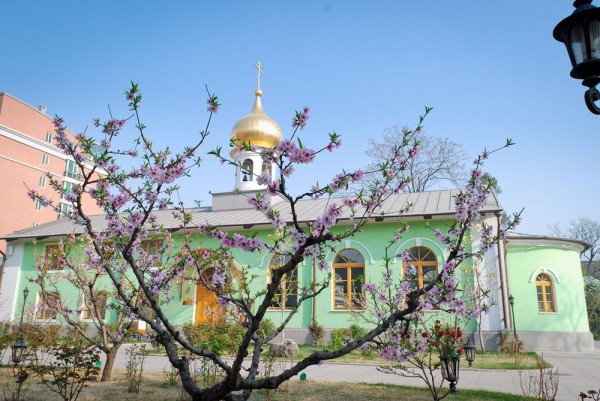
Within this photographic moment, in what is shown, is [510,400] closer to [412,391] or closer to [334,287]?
[412,391]

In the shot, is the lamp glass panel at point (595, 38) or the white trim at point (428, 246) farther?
the white trim at point (428, 246)

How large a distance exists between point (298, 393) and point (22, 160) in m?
32.4

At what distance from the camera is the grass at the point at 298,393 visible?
22.3ft

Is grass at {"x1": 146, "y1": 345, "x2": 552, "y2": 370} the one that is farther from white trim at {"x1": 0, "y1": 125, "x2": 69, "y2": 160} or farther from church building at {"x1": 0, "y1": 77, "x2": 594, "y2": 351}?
white trim at {"x1": 0, "y1": 125, "x2": 69, "y2": 160}

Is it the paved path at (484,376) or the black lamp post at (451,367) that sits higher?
the black lamp post at (451,367)

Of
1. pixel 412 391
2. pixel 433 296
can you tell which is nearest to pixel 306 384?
pixel 412 391

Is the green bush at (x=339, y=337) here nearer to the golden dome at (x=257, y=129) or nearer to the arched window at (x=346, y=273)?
the arched window at (x=346, y=273)

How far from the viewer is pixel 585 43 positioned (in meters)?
3.83

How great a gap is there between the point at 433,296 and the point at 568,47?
2.53 metres

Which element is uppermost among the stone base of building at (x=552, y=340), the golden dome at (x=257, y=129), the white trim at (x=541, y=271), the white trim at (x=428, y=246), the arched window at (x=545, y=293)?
the golden dome at (x=257, y=129)

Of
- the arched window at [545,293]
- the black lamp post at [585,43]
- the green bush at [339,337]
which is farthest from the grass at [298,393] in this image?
the arched window at [545,293]

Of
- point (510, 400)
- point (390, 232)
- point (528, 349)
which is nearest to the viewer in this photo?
point (510, 400)

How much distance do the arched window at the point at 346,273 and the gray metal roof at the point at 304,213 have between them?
6.19 ft

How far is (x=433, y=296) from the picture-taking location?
4352mm
